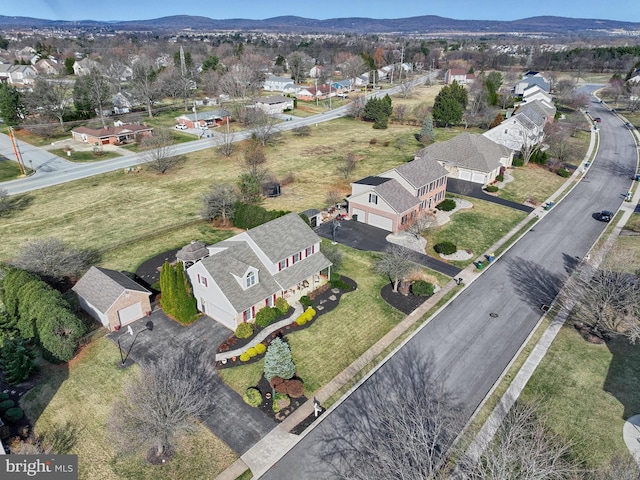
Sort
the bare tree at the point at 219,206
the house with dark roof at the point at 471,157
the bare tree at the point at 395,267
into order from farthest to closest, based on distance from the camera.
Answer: the house with dark roof at the point at 471,157 < the bare tree at the point at 219,206 < the bare tree at the point at 395,267

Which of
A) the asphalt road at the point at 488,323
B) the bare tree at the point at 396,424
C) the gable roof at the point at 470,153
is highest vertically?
the gable roof at the point at 470,153

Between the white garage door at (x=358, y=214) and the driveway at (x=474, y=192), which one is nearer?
the white garage door at (x=358, y=214)

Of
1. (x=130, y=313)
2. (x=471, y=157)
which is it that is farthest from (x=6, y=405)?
(x=471, y=157)

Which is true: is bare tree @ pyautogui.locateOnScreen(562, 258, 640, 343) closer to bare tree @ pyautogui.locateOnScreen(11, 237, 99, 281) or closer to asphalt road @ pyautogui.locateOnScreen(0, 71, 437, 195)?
bare tree @ pyautogui.locateOnScreen(11, 237, 99, 281)

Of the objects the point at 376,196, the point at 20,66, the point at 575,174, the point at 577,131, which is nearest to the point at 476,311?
the point at 376,196

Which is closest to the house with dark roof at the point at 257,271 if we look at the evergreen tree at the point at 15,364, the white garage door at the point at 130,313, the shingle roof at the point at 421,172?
the white garage door at the point at 130,313

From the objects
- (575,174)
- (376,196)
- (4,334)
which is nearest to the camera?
(4,334)

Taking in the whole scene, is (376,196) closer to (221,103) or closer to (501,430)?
(501,430)

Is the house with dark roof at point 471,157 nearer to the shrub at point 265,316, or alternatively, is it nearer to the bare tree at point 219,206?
the bare tree at point 219,206
